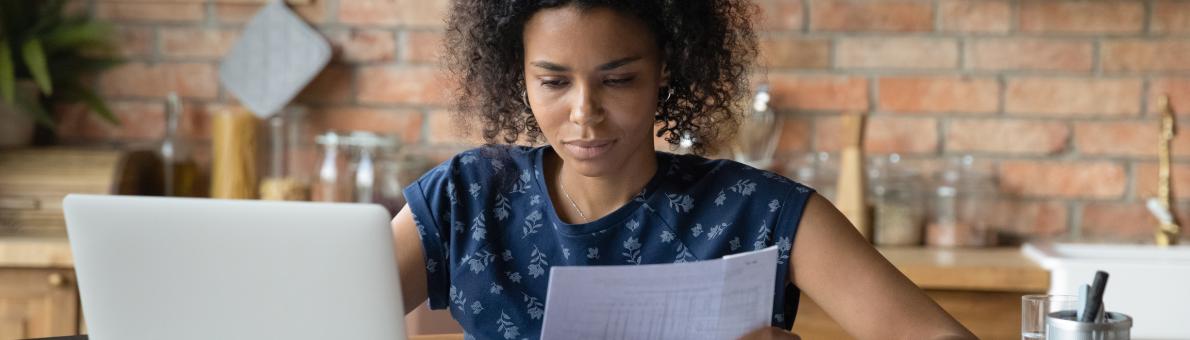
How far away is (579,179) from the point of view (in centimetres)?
156

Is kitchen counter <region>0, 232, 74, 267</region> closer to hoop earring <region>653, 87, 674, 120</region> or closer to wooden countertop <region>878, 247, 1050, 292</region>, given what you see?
hoop earring <region>653, 87, 674, 120</region>

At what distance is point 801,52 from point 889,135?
0.25 metres

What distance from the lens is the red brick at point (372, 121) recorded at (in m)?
2.86

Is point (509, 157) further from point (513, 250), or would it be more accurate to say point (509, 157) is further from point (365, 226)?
point (365, 226)

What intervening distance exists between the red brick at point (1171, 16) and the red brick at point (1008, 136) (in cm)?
27

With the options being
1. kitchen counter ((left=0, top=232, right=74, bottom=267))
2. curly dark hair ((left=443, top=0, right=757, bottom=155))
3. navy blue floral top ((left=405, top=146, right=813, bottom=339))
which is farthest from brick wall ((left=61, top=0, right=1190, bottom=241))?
navy blue floral top ((left=405, top=146, right=813, bottom=339))

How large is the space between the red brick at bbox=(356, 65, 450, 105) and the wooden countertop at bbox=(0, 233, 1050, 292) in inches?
27.3

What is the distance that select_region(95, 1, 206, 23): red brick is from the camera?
2867mm

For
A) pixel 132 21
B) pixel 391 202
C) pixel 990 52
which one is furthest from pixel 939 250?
pixel 132 21

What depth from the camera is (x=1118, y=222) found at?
2.70 m

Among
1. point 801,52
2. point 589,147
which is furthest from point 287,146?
point 589,147

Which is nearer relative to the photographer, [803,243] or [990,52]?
[803,243]

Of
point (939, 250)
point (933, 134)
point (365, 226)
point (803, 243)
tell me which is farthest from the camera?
point (933, 134)

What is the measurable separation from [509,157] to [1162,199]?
1.57 m
